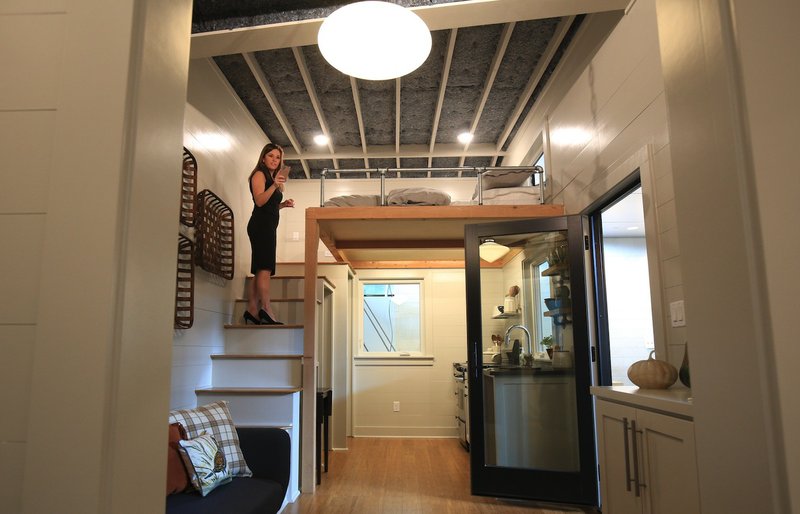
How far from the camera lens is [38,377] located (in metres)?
0.91

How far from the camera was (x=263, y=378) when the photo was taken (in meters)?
4.15

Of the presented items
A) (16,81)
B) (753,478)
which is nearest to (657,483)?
(753,478)

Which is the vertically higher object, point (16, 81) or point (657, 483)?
point (16, 81)

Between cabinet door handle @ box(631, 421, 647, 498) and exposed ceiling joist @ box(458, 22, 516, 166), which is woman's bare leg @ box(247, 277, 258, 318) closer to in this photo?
exposed ceiling joist @ box(458, 22, 516, 166)

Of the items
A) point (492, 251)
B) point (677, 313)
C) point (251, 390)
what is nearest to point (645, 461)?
point (677, 313)

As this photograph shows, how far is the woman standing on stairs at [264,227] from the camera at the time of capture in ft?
14.7

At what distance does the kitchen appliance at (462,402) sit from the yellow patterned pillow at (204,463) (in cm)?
334

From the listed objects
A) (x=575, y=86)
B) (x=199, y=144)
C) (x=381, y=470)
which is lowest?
(x=381, y=470)

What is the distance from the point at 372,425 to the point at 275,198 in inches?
138

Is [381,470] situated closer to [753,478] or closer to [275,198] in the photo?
[275,198]

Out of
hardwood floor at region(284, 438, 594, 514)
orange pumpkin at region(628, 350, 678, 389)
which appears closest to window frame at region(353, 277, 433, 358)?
hardwood floor at region(284, 438, 594, 514)

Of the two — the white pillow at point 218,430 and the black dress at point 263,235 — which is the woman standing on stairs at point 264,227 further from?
the white pillow at point 218,430

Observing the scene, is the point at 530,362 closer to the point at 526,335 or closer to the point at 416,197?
the point at 526,335

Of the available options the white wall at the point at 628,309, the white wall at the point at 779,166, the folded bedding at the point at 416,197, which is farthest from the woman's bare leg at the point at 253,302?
the white wall at the point at 779,166
